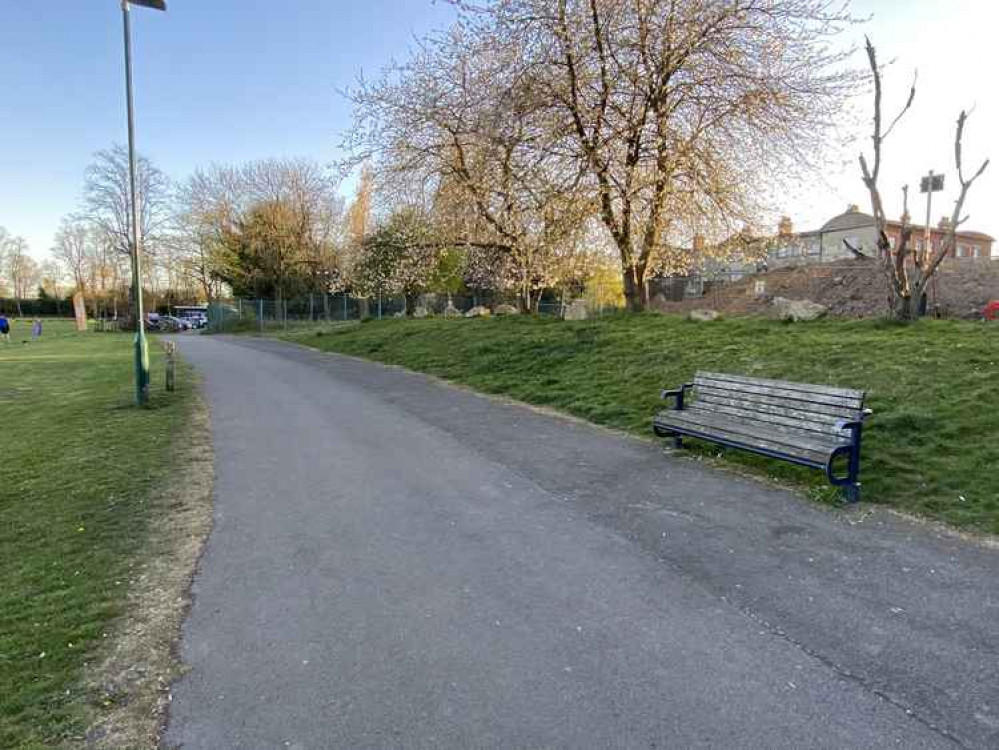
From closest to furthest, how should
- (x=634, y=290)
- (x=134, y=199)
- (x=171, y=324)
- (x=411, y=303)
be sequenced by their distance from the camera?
(x=134, y=199) → (x=634, y=290) → (x=411, y=303) → (x=171, y=324)

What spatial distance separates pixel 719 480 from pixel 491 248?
14.8m

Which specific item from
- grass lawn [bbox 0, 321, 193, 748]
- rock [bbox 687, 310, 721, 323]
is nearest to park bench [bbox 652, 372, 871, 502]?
grass lawn [bbox 0, 321, 193, 748]

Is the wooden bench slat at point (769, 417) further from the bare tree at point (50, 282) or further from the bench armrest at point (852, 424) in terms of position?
the bare tree at point (50, 282)

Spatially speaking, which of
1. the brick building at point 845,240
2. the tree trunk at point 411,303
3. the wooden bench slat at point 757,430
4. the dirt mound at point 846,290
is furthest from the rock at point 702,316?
the tree trunk at point 411,303

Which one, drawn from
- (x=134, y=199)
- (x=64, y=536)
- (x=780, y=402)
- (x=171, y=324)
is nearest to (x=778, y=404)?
(x=780, y=402)

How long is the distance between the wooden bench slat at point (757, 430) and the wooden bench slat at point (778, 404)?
19cm

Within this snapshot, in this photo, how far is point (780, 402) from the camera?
6.23 m

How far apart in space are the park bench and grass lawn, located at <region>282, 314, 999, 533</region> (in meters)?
0.36

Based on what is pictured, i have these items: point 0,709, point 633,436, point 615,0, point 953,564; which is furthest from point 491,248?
point 0,709

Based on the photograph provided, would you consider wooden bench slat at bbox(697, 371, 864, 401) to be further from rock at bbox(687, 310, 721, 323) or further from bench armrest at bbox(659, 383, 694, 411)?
rock at bbox(687, 310, 721, 323)

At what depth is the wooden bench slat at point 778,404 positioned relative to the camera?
5500mm

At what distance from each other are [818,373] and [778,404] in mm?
2690

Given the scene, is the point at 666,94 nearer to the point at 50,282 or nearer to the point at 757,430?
the point at 757,430

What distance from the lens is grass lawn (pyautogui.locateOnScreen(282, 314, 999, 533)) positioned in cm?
543
